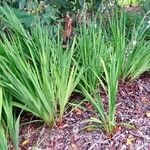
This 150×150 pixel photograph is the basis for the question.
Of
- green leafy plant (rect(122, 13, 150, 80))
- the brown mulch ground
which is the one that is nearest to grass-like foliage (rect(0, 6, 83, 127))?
the brown mulch ground

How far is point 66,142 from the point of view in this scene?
2738 millimetres

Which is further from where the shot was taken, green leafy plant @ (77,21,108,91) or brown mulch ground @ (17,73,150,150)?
green leafy plant @ (77,21,108,91)

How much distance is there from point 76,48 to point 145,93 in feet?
2.30

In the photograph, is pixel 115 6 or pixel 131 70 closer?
pixel 131 70

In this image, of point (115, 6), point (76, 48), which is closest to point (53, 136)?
point (76, 48)

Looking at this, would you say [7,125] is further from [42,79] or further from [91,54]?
[91,54]

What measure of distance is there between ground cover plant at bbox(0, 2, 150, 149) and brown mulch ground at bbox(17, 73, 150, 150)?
0.01 m

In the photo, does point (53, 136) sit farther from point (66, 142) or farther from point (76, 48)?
point (76, 48)

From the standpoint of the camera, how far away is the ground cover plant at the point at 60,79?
2.74 meters

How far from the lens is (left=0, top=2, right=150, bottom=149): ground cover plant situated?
2740 millimetres

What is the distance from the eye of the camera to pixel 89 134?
2758 mm

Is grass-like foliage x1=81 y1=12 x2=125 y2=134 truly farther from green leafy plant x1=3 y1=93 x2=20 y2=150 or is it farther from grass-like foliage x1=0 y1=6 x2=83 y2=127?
green leafy plant x1=3 y1=93 x2=20 y2=150

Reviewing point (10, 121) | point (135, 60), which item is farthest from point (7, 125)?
point (135, 60)

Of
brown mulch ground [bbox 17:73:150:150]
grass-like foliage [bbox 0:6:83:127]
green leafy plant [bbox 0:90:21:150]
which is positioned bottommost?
brown mulch ground [bbox 17:73:150:150]
